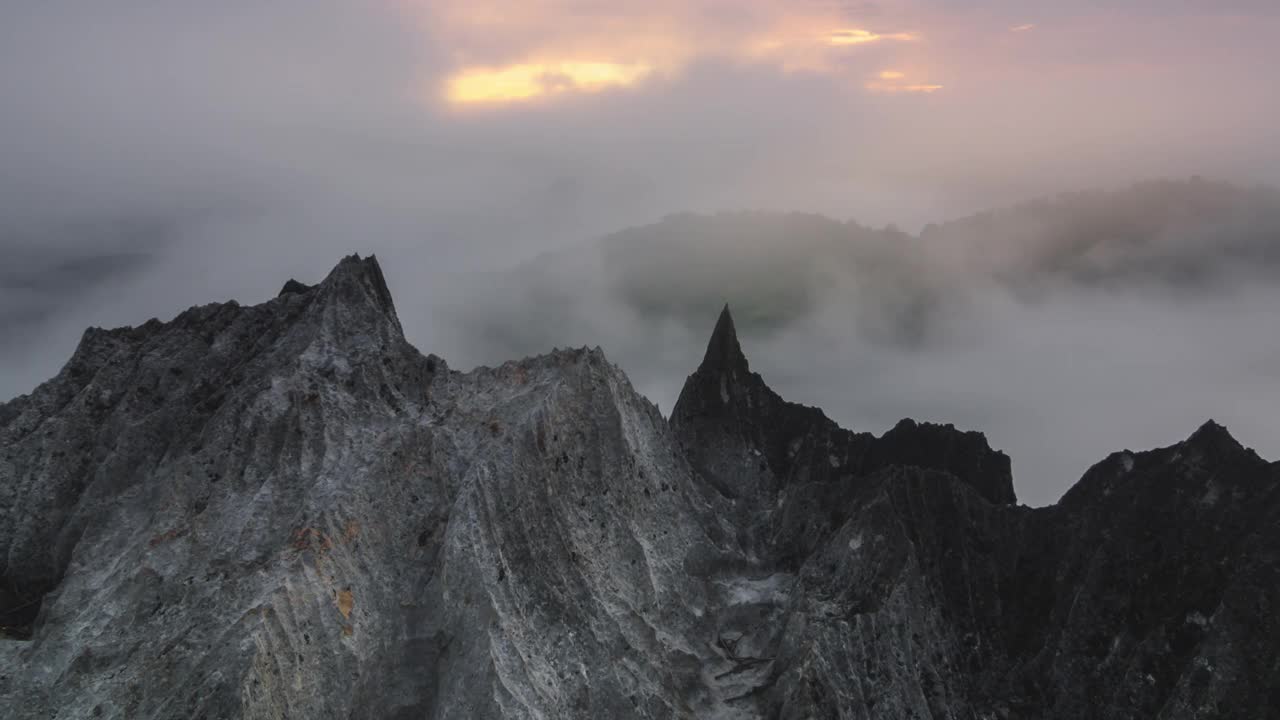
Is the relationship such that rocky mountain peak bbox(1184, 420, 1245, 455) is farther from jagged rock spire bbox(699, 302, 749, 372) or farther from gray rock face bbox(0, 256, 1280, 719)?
jagged rock spire bbox(699, 302, 749, 372)

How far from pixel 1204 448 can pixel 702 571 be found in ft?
93.6

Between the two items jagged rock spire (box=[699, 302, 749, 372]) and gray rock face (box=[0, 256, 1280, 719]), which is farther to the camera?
jagged rock spire (box=[699, 302, 749, 372])

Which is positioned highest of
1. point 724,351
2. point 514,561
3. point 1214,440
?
point 724,351

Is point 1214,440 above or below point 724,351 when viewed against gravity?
below

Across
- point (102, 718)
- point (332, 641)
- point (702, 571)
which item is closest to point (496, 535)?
point (332, 641)

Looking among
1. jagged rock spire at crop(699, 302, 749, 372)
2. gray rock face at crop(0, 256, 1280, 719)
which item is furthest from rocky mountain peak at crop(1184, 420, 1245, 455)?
jagged rock spire at crop(699, 302, 749, 372)

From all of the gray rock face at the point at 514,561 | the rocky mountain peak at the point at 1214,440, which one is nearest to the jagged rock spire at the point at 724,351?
the gray rock face at the point at 514,561

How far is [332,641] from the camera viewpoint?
169 ft

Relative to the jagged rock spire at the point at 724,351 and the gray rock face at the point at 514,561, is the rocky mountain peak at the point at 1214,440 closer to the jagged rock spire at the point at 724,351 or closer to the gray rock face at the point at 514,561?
the gray rock face at the point at 514,561

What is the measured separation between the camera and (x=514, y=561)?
55875 millimetres

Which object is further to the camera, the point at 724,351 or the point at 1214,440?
the point at 724,351

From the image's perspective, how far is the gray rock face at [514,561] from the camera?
50.2 m

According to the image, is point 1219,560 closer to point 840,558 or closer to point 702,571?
point 840,558

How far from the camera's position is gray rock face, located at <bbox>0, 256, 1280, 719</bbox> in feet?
165
